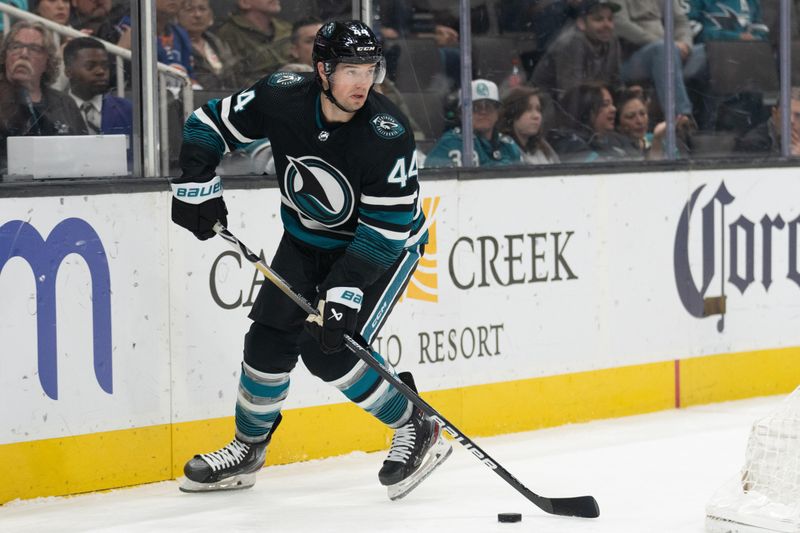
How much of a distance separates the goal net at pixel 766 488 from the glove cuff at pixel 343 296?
3.11 ft

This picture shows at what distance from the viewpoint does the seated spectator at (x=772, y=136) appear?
5.68 metres

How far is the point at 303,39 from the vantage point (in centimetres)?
452

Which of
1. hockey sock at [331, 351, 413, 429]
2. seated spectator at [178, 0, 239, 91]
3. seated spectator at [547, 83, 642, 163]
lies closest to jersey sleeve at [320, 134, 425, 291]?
hockey sock at [331, 351, 413, 429]

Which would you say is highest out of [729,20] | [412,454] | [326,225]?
[729,20]

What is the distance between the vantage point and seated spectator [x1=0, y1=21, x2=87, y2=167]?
3.90 m

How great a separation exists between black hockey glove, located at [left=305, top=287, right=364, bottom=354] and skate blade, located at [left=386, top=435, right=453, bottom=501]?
1.57 ft

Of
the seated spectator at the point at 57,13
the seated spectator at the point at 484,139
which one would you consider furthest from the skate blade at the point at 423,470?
the seated spectator at the point at 57,13

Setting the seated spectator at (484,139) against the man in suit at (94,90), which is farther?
the seated spectator at (484,139)

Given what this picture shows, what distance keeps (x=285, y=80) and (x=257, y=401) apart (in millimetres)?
810

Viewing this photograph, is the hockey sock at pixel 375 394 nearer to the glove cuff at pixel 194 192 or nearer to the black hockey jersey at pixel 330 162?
the black hockey jersey at pixel 330 162

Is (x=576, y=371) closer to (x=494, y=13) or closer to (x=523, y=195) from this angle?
(x=523, y=195)

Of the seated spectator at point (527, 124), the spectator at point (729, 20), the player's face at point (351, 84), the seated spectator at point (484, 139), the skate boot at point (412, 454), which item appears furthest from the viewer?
the spectator at point (729, 20)

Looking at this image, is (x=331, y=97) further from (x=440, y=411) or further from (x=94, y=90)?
(x=440, y=411)

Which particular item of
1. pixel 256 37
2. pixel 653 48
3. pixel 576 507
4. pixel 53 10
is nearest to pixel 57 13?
pixel 53 10
